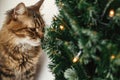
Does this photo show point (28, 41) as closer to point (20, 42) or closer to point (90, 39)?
point (20, 42)

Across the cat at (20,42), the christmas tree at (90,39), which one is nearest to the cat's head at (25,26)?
the cat at (20,42)

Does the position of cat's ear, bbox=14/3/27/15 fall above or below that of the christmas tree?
above

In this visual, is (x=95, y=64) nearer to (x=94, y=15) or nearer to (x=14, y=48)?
(x=94, y=15)

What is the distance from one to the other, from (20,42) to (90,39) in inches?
25.2

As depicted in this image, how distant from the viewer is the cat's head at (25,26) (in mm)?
1287

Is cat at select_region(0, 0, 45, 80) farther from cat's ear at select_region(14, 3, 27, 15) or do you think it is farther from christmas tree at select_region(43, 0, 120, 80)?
christmas tree at select_region(43, 0, 120, 80)

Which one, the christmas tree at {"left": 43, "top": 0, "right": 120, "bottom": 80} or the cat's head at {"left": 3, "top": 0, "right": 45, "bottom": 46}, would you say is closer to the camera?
the christmas tree at {"left": 43, "top": 0, "right": 120, "bottom": 80}

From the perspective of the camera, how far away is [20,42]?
1.31 m

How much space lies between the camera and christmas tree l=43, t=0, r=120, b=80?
0.74 metres

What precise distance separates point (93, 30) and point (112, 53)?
0.32ft

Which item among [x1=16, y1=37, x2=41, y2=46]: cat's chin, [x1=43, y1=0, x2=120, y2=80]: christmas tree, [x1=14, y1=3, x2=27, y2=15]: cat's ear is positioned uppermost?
[x1=14, y1=3, x2=27, y2=15]: cat's ear

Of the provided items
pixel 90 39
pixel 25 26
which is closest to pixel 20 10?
pixel 25 26

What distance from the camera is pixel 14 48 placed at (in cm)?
133

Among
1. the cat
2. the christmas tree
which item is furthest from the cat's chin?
the christmas tree
